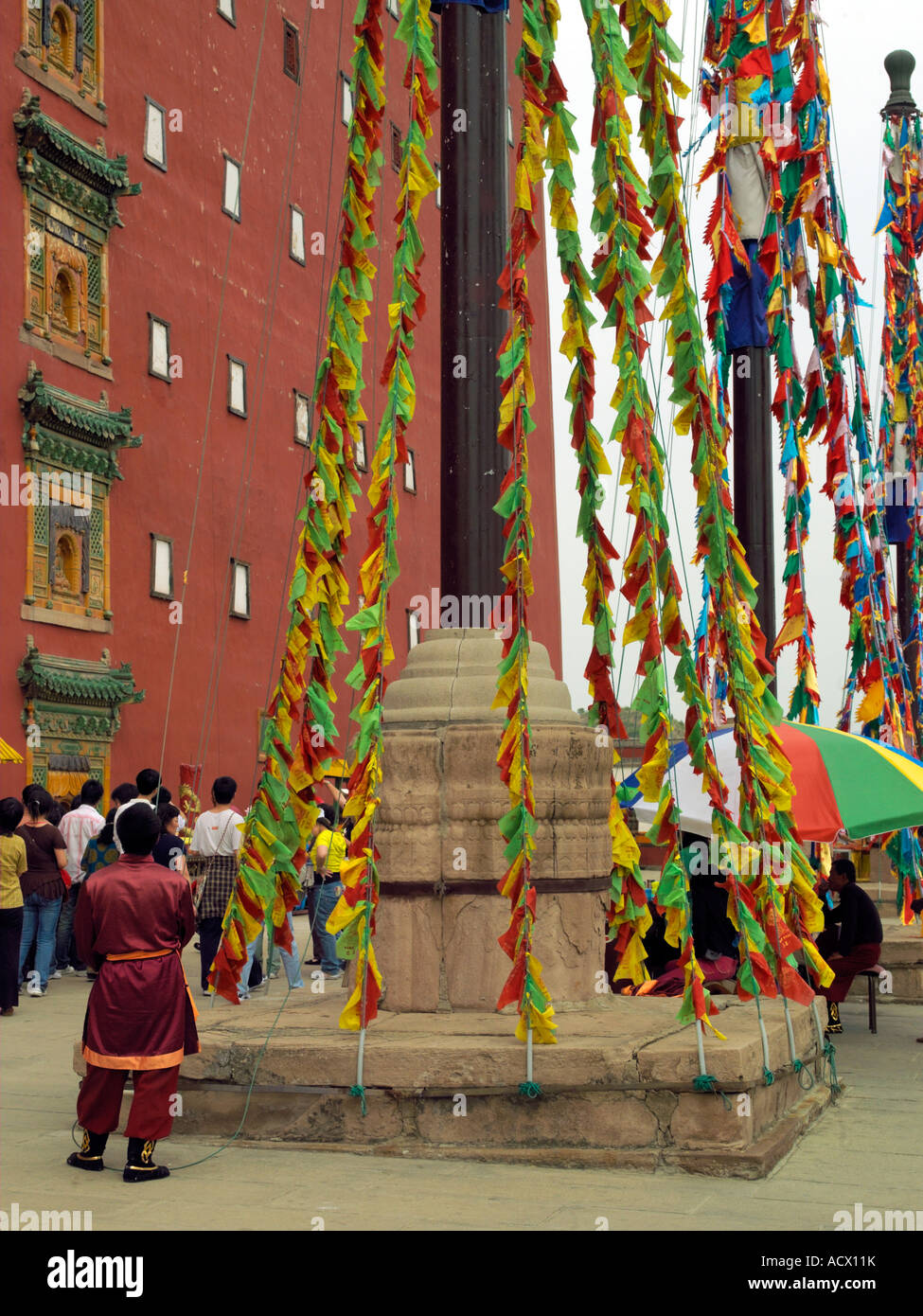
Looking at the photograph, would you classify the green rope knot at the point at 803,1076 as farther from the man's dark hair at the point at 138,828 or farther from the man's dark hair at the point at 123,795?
the man's dark hair at the point at 123,795

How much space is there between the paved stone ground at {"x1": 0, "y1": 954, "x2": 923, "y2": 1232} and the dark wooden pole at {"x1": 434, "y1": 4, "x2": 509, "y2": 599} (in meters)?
3.15

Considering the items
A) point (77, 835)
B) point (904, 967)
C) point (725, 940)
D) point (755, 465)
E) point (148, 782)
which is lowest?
point (904, 967)

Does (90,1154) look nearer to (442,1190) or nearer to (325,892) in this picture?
(442,1190)

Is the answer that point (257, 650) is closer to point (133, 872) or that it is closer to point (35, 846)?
point (35, 846)

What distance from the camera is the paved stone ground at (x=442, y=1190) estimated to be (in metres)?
5.92

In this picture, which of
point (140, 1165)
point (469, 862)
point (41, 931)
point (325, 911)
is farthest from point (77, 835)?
point (140, 1165)

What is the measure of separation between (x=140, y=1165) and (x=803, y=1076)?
359 centimetres

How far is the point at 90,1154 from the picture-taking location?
273 inches

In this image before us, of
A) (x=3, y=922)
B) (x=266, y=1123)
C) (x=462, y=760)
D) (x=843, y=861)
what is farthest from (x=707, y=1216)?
(x=3, y=922)

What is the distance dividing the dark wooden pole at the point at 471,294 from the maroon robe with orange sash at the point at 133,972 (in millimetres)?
2513

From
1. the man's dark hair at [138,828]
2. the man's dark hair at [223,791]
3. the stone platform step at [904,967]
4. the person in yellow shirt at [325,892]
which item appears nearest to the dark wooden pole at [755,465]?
the stone platform step at [904,967]

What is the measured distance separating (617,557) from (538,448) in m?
27.2

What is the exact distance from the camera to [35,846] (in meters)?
14.1

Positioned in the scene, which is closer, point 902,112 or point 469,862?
point 469,862
